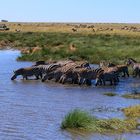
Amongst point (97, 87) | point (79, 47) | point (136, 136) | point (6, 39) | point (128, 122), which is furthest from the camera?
point (6, 39)

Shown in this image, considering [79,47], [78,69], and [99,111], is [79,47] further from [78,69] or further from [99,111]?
[99,111]

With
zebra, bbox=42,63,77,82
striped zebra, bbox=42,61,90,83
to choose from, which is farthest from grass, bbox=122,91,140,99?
zebra, bbox=42,63,77,82

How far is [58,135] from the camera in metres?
12.9

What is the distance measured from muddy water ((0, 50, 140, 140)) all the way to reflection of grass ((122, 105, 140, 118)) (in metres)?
0.25

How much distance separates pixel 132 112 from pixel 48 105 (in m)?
3.41

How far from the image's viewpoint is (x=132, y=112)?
15.8 meters

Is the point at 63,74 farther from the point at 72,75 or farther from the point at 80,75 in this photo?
the point at 80,75

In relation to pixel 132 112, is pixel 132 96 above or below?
below

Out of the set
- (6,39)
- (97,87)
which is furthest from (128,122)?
(6,39)

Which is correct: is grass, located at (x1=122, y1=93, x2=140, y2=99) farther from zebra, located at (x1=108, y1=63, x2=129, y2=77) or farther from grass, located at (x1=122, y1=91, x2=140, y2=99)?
zebra, located at (x1=108, y1=63, x2=129, y2=77)

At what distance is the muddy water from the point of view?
13.0 m

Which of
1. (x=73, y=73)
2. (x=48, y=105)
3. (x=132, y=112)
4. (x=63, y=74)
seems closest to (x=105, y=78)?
(x=73, y=73)

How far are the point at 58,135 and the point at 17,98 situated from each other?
6.80 m

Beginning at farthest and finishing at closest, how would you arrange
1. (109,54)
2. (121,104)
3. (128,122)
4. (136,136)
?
1. (109,54)
2. (121,104)
3. (128,122)
4. (136,136)
